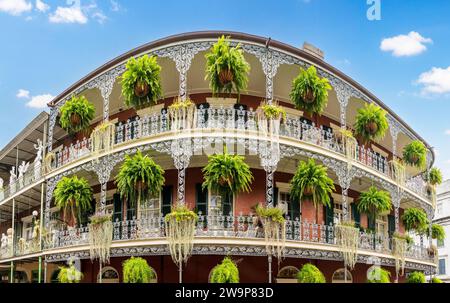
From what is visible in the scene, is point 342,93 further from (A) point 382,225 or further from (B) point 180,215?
(A) point 382,225

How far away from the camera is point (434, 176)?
2273cm

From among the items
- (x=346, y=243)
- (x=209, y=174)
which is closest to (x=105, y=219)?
(x=209, y=174)

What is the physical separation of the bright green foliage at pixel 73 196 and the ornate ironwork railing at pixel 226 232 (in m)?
0.74

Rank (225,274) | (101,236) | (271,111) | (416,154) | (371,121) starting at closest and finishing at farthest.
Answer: (225,274), (271,111), (101,236), (371,121), (416,154)

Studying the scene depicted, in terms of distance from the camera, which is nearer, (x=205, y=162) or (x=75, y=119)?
(x=205, y=162)

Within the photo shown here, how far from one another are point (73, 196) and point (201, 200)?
4176 mm

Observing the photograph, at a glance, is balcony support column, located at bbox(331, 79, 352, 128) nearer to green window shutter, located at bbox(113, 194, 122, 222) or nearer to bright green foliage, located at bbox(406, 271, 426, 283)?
bright green foliage, located at bbox(406, 271, 426, 283)

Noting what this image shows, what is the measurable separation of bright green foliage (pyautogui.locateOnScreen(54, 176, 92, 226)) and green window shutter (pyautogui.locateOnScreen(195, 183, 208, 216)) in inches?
140

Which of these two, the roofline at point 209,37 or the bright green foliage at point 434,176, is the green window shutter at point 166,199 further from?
the bright green foliage at point 434,176

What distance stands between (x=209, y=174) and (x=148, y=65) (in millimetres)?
3914

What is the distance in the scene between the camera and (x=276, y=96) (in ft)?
60.5

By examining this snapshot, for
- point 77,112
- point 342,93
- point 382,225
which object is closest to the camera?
point 77,112

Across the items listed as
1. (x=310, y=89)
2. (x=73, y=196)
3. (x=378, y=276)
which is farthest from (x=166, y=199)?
(x=378, y=276)
